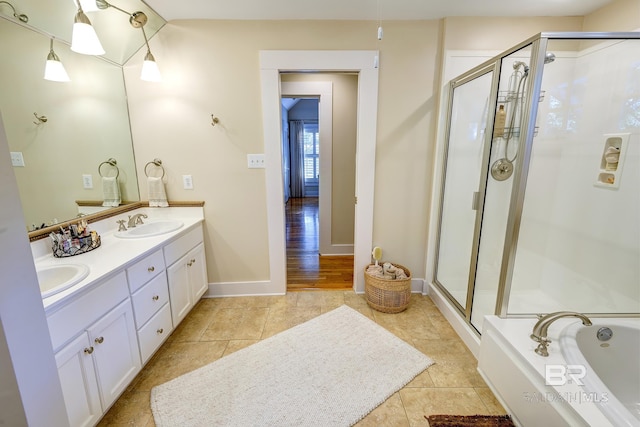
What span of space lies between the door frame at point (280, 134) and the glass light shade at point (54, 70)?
1.27 meters

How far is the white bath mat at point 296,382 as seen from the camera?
1.45 metres

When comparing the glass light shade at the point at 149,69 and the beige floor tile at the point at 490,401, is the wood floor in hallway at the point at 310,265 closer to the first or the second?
the beige floor tile at the point at 490,401

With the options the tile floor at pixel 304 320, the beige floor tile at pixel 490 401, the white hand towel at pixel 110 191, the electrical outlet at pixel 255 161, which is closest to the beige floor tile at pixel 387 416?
the tile floor at pixel 304 320

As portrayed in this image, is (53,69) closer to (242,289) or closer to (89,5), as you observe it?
(89,5)

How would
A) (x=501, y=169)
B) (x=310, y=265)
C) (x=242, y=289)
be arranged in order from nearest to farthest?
1. (x=501, y=169)
2. (x=242, y=289)
3. (x=310, y=265)

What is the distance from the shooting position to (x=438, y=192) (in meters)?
2.49

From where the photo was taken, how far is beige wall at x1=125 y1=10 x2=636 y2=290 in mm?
2219

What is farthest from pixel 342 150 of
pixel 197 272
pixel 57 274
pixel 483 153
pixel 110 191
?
pixel 57 274

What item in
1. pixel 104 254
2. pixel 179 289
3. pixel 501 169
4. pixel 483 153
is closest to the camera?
pixel 104 254

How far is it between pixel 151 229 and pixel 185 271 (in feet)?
1.43

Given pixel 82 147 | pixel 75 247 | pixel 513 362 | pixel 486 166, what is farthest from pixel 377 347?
pixel 82 147

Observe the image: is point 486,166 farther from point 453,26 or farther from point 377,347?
point 377,347

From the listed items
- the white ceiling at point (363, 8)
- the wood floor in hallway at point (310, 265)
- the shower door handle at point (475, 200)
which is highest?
the white ceiling at point (363, 8)

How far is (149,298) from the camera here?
67.7 inches
